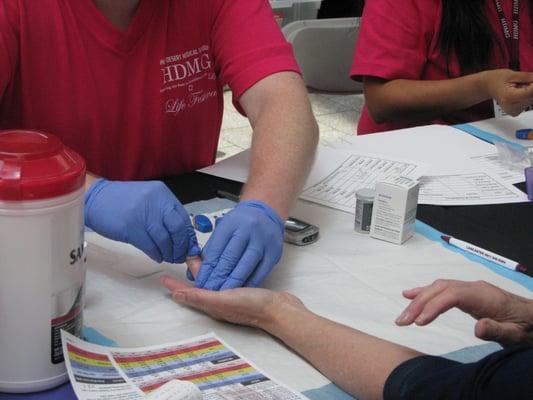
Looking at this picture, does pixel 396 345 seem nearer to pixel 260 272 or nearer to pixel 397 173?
pixel 260 272

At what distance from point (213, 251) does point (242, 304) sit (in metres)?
0.11

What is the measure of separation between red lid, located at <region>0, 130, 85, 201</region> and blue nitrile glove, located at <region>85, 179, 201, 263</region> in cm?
26

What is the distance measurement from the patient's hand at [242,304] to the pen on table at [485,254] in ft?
1.21

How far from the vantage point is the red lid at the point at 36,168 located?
2.30 feet

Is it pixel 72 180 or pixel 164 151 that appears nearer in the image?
pixel 72 180

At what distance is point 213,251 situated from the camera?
1.04 m

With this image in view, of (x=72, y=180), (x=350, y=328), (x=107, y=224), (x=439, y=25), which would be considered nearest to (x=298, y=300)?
(x=350, y=328)

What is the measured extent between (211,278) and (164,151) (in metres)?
0.55

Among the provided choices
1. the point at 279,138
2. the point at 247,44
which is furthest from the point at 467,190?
the point at 247,44

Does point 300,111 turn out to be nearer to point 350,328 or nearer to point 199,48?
point 199,48

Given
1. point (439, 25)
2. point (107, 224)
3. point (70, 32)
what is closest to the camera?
point (107, 224)

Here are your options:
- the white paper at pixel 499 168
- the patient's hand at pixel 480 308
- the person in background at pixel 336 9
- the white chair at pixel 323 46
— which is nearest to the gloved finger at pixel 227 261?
the patient's hand at pixel 480 308

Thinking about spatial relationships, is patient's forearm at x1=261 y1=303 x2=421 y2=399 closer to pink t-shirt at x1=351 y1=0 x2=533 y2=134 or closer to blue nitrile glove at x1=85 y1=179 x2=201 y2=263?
blue nitrile glove at x1=85 y1=179 x2=201 y2=263

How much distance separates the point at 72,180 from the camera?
2.40 feet
